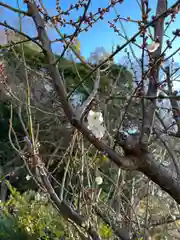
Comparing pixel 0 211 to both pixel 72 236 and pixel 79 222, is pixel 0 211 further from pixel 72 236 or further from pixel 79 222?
pixel 79 222

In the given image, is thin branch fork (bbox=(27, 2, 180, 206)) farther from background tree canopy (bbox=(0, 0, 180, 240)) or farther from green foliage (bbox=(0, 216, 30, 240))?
green foliage (bbox=(0, 216, 30, 240))

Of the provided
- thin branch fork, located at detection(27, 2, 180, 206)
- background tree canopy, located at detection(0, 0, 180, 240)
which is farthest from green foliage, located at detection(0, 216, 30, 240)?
thin branch fork, located at detection(27, 2, 180, 206)

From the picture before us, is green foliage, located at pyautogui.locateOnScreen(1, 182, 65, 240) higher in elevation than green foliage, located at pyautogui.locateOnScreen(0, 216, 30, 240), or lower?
higher

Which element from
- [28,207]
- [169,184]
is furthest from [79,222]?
[28,207]

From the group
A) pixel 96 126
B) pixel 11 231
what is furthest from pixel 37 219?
pixel 96 126

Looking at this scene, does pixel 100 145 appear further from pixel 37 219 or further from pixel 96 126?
pixel 37 219

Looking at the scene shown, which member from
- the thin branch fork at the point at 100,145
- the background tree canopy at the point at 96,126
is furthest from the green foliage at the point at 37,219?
Answer: the thin branch fork at the point at 100,145

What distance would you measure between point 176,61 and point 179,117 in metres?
0.66

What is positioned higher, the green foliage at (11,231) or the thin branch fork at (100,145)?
the thin branch fork at (100,145)

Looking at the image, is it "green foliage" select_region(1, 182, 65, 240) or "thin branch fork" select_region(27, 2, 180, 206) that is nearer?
"thin branch fork" select_region(27, 2, 180, 206)

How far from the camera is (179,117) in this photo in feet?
3.16

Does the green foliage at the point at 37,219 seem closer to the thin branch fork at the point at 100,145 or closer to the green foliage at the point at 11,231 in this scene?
the green foliage at the point at 11,231

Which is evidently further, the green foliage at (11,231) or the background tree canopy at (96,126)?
the green foliage at (11,231)

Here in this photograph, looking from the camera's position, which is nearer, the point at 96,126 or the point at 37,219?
the point at 96,126
